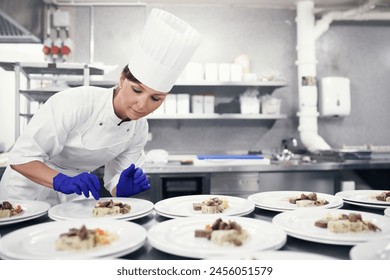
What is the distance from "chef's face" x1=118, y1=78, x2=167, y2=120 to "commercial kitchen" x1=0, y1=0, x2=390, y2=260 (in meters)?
1.20

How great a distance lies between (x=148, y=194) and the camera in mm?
2557

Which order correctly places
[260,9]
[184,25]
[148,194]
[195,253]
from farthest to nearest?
[260,9]
[148,194]
[184,25]
[195,253]

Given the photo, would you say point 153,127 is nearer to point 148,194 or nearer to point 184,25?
point 148,194

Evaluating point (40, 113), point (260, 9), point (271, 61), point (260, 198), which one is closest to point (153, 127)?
point (271, 61)

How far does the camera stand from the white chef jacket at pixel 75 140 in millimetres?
1308

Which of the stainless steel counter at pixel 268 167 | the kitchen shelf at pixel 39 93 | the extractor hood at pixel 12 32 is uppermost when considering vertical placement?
the extractor hood at pixel 12 32

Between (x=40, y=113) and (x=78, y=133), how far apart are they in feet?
0.66

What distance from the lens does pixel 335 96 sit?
320 centimetres

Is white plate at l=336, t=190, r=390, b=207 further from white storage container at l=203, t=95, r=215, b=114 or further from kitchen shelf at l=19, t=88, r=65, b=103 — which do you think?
kitchen shelf at l=19, t=88, r=65, b=103

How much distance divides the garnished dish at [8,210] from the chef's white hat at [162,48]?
27.9 inches

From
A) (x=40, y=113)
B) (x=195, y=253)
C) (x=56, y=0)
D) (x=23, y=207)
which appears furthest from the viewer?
(x=56, y=0)

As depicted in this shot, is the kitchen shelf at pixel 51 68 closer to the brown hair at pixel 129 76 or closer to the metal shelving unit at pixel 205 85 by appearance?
the metal shelving unit at pixel 205 85

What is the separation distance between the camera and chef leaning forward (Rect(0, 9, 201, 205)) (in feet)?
4.22

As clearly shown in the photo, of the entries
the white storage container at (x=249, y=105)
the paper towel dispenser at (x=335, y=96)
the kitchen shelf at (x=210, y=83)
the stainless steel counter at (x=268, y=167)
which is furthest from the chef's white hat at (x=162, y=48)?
the paper towel dispenser at (x=335, y=96)
